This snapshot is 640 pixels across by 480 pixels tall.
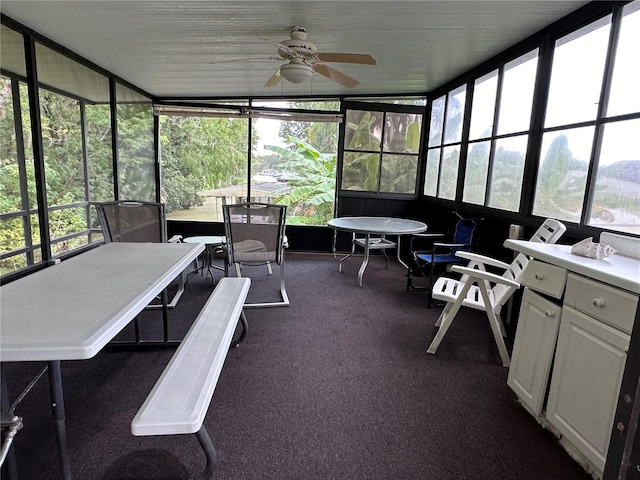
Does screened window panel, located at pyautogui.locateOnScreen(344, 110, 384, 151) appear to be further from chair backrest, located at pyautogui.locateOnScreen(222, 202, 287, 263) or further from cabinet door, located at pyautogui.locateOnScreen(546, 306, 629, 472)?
cabinet door, located at pyautogui.locateOnScreen(546, 306, 629, 472)

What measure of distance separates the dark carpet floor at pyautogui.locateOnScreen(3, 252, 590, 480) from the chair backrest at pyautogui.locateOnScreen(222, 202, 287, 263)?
0.62m

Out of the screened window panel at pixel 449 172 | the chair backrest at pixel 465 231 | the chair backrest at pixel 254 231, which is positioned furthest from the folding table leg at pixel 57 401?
the screened window panel at pixel 449 172

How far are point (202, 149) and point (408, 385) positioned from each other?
4852mm

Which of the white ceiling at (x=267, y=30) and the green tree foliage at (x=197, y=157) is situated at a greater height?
the white ceiling at (x=267, y=30)

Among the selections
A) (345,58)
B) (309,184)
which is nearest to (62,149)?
(345,58)

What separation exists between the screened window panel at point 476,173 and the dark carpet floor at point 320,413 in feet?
5.13

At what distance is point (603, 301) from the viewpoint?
4.67 feet

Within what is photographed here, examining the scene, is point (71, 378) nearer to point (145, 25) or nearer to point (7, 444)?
point (7, 444)

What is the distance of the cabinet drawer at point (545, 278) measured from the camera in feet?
5.46

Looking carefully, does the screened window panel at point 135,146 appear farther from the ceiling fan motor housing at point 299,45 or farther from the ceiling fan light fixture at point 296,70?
the ceiling fan motor housing at point 299,45

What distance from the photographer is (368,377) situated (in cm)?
224

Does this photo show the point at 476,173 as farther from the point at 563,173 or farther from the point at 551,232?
the point at 551,232

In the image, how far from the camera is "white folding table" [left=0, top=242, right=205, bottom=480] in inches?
38.0

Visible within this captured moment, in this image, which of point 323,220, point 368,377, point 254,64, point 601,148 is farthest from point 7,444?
point 323,220
